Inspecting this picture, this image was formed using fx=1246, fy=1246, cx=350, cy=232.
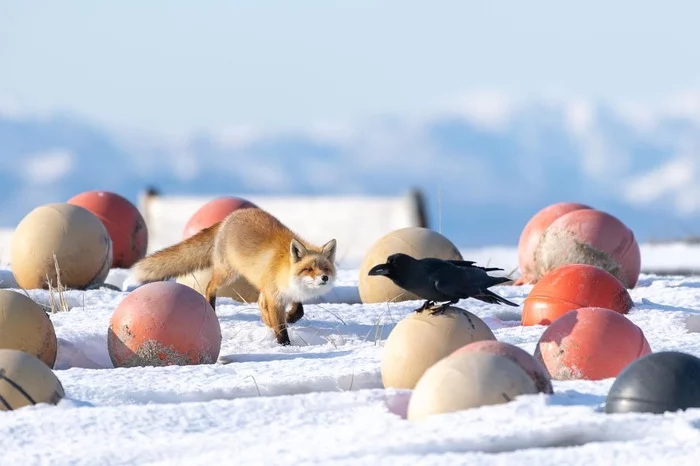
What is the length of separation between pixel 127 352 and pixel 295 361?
1.12m

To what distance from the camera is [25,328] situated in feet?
25.3

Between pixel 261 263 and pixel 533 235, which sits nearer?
pixel 261 263

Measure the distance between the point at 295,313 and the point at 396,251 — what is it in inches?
41.6

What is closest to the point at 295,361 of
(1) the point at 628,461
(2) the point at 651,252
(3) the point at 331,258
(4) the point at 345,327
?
(4) the point at 345,327

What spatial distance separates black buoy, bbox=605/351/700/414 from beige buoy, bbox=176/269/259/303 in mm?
5506

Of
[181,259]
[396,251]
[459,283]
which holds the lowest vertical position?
[181,259]

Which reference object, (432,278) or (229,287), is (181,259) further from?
(432,278)

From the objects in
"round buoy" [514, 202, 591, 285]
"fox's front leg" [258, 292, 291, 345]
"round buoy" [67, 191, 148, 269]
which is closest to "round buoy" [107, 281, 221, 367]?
"fox's front leg" [258, 292, 291, 345]

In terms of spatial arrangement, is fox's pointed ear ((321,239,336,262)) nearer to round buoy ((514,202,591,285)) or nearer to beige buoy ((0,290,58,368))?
round buoy ((514,202,591,285))

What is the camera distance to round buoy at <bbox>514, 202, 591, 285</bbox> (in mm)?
11875

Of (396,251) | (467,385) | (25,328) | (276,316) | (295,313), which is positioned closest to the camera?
(467,385)

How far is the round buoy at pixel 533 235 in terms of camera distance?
1188 cm

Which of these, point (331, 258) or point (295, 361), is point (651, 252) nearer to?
point (331, 258)

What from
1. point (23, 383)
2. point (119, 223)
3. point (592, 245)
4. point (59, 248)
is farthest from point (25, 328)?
point (119, 223)
